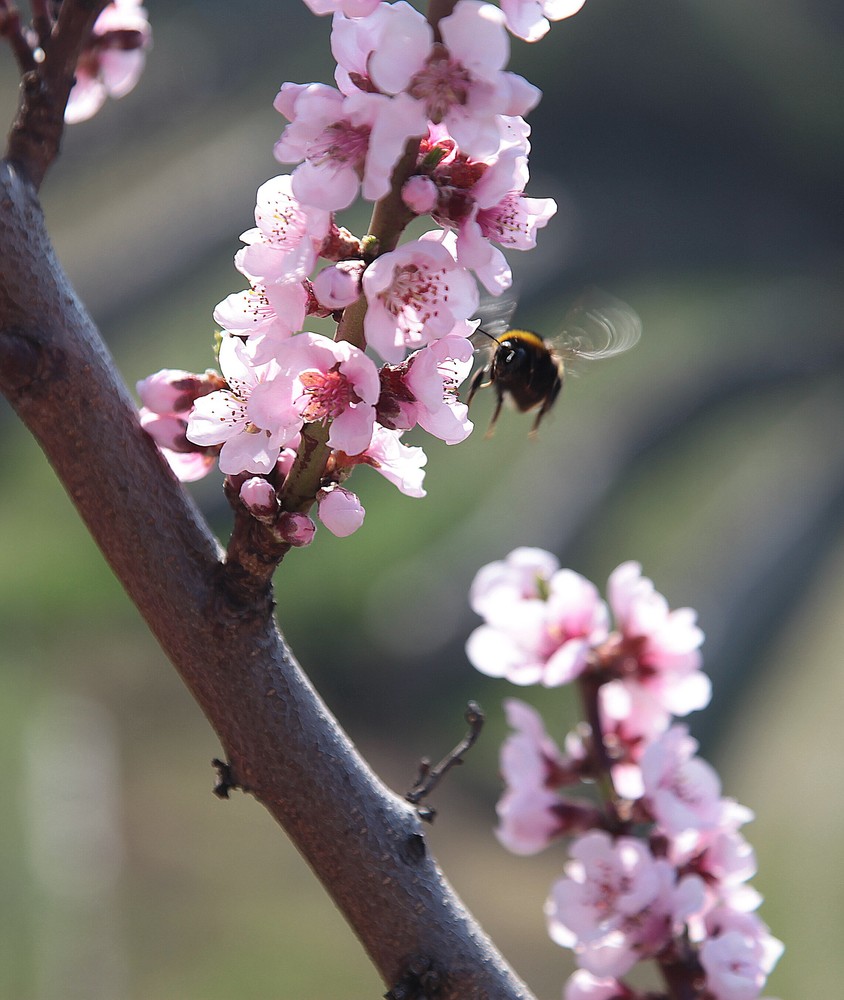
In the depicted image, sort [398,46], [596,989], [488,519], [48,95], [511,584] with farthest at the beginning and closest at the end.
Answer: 1. [488,519]
2. [511,584]
3. [596,989]
4. [48,95]
5. [398,46]

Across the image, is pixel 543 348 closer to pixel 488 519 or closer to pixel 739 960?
pixel 739 960

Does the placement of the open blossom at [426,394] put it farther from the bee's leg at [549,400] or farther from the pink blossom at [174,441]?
the bee's leg at [549,400]

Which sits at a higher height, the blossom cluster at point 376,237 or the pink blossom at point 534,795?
the blossom cluster at point 376,237

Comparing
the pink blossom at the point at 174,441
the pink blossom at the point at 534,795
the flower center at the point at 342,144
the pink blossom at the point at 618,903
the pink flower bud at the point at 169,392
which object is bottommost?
the pink blossom at the point at 618,903

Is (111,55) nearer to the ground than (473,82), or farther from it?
farther from it

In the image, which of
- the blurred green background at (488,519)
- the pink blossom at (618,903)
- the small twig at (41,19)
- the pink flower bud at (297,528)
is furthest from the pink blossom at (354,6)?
the blurred green background at (488,519)

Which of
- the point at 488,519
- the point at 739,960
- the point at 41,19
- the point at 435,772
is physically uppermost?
the point at 488,519

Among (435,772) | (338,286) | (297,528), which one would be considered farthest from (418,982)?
(338,286)
